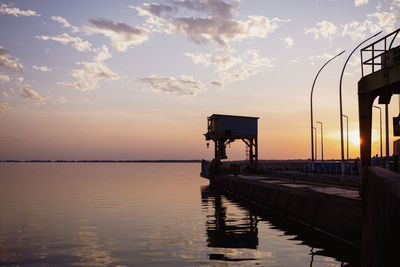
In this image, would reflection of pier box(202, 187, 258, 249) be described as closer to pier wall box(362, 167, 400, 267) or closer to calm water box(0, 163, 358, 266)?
calm water box(0, 163, 358, 266)

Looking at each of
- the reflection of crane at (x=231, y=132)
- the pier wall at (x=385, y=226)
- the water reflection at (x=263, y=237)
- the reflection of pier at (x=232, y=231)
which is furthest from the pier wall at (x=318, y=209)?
the reflection of crane at (x=231, y=132)

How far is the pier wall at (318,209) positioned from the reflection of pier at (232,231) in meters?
2.22

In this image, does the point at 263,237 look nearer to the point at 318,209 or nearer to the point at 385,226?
the point at 318,209

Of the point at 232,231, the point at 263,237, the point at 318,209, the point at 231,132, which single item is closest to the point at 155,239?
the point at 232,231

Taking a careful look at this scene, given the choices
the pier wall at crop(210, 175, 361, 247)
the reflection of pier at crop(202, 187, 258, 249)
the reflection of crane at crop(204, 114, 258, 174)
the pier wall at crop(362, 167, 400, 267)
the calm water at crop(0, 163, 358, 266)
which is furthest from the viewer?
the reflection of crane at crop(204, 114, 258, 174)

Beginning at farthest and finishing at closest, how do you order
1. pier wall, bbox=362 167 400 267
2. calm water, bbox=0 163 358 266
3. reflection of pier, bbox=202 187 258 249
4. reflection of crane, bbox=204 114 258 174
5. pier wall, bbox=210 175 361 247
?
1. reflection of crane, bbox=204 114 258 174
2. reflection of pier, bbox=202 187 258 249
3. pier wall, bbox=210 175 361 247
4. calm water, bbox=0 163 358 266
5. pier wall, bbox=362 167 400 267

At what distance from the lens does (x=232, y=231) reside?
20.3m

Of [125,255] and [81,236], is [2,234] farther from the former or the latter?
[125,255]

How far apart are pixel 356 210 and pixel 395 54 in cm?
640

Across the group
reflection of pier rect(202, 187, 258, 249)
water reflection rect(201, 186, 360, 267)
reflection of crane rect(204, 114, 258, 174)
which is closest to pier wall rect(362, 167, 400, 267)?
water reflection rect(201, 186, 360, 267)

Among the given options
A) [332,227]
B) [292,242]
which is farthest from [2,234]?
[332,227]

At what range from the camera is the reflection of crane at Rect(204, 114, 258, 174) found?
2281 inches

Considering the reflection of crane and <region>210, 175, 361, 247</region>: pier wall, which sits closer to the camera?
<region>210, 175, 361, 247</region>: pier wall

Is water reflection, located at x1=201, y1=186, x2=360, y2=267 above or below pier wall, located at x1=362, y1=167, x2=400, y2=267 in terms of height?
below
